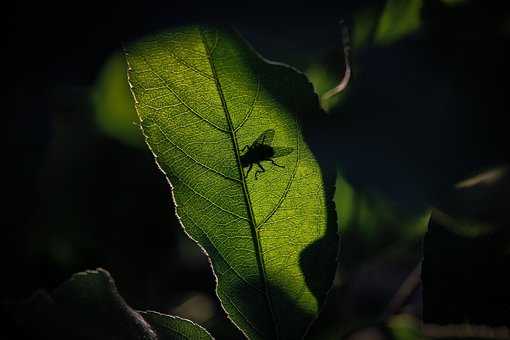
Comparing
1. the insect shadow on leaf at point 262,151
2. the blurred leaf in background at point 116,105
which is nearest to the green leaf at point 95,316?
the insect shadow on leaf at point 262,151

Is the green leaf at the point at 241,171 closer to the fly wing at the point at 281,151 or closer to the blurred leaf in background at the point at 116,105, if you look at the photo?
the fly wing at the point at 281,151

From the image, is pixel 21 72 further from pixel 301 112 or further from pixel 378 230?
pixel 378 230

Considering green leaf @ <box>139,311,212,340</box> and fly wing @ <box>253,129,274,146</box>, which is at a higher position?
fly wing @ <box>253,129,274,146</box>

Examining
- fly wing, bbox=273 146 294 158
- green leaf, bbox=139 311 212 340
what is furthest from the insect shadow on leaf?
green leaf, bbox=139 311 212 340

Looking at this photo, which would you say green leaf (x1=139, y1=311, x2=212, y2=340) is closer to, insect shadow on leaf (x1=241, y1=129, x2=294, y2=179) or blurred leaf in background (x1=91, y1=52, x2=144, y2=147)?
insect shadow on leaf (x1=241, y1=129, x2=294, y2=179)

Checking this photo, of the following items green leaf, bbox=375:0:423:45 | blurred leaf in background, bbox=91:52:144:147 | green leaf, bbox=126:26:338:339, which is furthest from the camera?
blurred leaf in background, bbox=91:52:144:147

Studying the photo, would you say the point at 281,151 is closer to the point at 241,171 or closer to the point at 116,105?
the point at 241,171

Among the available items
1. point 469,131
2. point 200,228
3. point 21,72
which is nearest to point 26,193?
point 21,72
